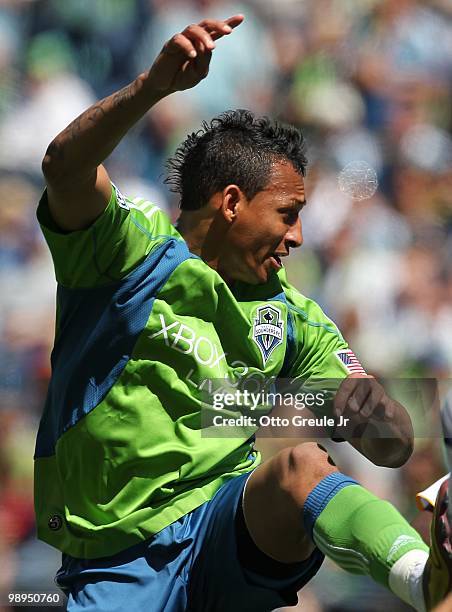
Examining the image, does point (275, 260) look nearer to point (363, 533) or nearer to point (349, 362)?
point (349, 362)

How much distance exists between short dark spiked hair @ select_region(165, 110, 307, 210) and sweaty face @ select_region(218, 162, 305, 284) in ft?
0.09

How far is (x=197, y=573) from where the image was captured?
5.85 ft

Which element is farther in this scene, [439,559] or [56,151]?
[56,151]

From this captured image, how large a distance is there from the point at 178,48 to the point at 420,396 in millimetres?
1597

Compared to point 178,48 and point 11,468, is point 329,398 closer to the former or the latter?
point 178,48

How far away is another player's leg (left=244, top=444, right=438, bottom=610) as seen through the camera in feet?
4.61

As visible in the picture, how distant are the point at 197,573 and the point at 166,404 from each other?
11.9 inches

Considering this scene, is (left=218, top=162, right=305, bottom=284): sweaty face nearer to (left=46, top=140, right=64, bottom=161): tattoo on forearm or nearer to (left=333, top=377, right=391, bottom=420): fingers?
(left=333, top=377, right=391, bottom=420): fingers

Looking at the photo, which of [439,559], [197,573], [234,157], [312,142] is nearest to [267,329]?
[234,157]

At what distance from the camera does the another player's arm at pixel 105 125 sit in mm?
1509

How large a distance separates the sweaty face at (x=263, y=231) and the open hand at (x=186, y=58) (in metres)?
0.49

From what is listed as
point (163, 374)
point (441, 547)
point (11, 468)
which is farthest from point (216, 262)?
point (11, 468)

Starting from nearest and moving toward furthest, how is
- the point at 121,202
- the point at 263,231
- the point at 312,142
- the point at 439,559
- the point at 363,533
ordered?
the point at 439,559, the point at 363,533, the point at 121,202, the point at 263,231, the point at 312,142

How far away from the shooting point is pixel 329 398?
2096 millimetres
